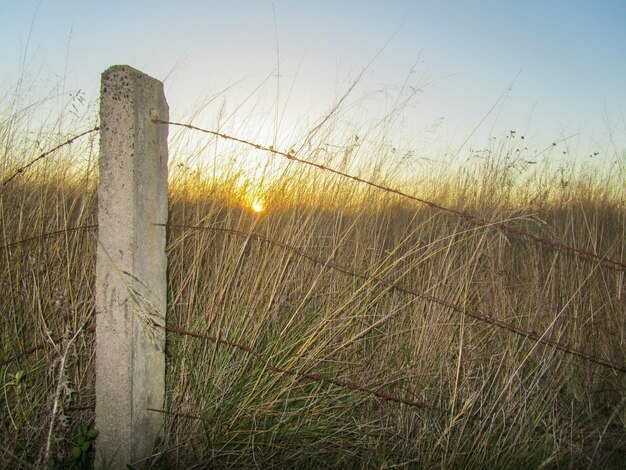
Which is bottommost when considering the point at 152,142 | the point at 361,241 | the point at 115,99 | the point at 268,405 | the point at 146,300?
the point at 268,405

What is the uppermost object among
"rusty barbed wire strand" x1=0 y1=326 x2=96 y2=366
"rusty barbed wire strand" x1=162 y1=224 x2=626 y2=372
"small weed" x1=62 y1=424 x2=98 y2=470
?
"rusty barbed wire strand" x1=162 y1=224 x2=626 y2=372

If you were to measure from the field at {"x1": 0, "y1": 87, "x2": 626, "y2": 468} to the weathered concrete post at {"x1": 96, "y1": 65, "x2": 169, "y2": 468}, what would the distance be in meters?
0.13

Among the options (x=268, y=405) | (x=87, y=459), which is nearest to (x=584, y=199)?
(x=268, y=405)

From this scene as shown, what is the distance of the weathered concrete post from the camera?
173cm

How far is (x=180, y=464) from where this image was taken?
6.23 feet

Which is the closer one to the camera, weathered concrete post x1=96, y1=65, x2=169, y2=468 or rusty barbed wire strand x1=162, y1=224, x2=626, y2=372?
weathered concrete post x1=96, y1=65, x2=169, y2=468

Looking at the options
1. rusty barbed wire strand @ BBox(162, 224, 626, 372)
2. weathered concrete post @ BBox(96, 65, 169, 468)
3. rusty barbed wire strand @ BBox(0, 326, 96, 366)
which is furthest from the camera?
rusty barbed wire strand @ BBox(162, 224, 626, 372)

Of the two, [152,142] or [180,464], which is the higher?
[152,142]

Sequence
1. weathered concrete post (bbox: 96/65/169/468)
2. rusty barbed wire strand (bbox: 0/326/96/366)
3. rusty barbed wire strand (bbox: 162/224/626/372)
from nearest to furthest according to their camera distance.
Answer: weathered concrete post (bbox: 96/65/169/468)
rusty barbed wire strand (bbox: 0/326/96/366)
rusty barbed wire strand (bbox: 162/224/626/372)

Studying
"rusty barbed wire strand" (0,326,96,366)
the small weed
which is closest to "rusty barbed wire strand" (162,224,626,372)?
"rusty barbed wire strand" (0,326,96,366)

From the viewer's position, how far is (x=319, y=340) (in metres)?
2.23

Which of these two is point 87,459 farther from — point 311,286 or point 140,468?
point 311,286

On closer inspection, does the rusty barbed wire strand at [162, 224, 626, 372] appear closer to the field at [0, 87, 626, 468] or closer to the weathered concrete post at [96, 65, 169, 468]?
the field at [0, 87, 626, 468]

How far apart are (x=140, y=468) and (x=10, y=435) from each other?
0.57 meters
